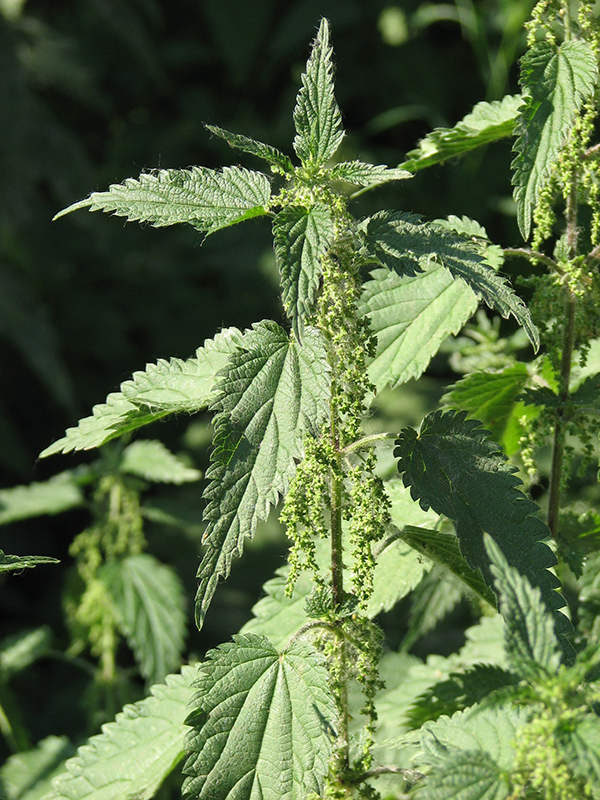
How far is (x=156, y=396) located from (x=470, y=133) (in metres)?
0.59

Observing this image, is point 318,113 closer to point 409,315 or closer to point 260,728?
point 409,315

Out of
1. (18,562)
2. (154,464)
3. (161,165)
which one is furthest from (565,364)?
(161,165)

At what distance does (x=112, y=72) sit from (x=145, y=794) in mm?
3911

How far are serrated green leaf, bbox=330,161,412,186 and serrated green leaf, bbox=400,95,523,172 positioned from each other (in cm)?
25

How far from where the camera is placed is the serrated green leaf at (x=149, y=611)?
6.88ft

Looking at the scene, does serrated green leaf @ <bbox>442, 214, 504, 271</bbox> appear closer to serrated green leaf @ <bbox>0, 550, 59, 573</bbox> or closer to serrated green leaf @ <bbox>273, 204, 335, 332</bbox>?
serrated green leaf @ <bbox>273, 204, 335, 332</bbox>

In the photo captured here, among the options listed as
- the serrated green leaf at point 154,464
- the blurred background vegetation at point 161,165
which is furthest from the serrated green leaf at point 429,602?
the blurred background vegetation at point 161,165

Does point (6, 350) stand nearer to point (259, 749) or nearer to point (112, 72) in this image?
point (112, 72)

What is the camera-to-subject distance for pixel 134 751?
50.2 inches

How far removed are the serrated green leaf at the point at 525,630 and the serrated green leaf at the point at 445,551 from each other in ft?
1.06

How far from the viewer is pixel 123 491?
7.63ft

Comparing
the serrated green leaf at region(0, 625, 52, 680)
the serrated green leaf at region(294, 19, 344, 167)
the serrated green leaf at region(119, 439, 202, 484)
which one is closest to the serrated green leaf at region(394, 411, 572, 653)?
the serrated green leaf at region(294, 19, 344, 167)

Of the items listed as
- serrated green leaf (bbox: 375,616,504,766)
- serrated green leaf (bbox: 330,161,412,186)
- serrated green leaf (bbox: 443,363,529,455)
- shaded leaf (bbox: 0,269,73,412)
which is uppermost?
shaded leaf (bbox: 0,269,73,412)

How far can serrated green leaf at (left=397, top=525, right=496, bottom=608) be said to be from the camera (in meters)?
1.17
